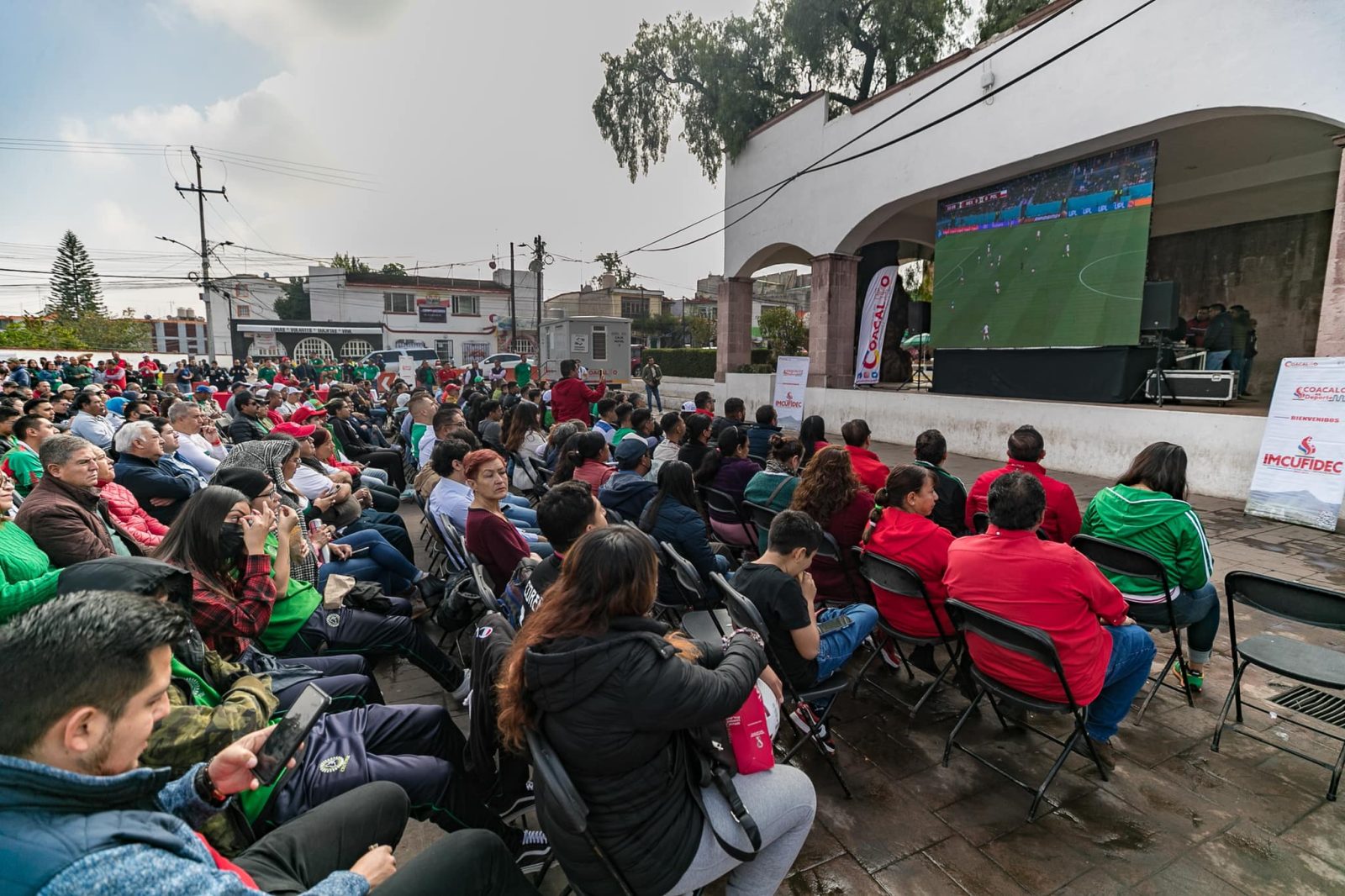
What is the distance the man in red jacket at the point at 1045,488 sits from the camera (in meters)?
3.66

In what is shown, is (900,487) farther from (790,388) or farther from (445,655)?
(790,388)

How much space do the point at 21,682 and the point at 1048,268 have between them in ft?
37.2

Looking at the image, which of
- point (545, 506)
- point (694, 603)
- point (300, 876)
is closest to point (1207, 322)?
point (694, 603)

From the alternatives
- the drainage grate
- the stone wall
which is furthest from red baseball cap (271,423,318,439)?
the stone wall

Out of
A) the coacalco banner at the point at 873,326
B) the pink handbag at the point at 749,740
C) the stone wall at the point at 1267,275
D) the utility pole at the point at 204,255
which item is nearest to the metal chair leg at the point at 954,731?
the pink handbag at the point at 749,740

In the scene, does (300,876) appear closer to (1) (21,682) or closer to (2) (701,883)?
(1) (21,682)

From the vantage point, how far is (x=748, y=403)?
53.0 feet

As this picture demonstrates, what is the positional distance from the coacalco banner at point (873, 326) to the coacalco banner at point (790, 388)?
6.68 ft

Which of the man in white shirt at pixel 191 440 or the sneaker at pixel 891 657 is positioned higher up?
the man in white shirt at pixel 191 440

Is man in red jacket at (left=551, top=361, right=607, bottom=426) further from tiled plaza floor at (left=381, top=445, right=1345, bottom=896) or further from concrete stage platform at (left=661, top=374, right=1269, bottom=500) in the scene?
concrete stage platform at (left=661, top=374, right=1269, bottom=500)

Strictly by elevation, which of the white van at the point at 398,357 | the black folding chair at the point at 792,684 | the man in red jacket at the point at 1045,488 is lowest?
the black folding chair at the point at 792,684

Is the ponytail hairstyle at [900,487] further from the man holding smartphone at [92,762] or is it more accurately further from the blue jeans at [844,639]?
the man holding smartphone at [92,762]

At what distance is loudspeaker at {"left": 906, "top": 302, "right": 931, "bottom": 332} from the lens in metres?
16.3

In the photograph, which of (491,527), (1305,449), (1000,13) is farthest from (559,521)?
(1000,13)
